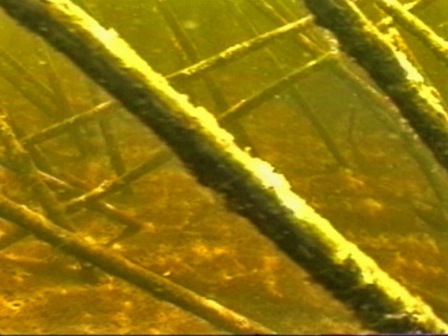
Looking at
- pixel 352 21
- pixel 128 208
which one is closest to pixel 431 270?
pixel 128 208

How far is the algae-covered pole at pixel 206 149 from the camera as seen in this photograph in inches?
57.2

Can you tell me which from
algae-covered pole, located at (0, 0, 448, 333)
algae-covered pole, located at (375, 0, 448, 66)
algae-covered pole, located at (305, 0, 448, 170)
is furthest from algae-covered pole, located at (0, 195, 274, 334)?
algae-covered pole, located at (375, 0, 448, 66)

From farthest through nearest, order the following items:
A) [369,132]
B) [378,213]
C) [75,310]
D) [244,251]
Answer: [369,132] → [378,213] → [244,251] → [75,310]

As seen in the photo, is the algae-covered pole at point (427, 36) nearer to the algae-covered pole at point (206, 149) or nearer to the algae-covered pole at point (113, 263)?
the algae-covered pole at point (113, 263)

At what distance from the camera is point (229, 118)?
3.82 meters

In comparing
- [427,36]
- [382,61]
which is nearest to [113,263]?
[382,61]

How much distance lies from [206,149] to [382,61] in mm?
550

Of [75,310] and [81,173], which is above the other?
[81,173]

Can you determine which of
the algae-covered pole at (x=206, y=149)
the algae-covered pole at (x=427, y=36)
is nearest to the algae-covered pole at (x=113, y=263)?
the algae-covered pole at (x=206, y=149)

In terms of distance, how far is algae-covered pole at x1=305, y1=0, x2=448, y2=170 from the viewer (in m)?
1.77

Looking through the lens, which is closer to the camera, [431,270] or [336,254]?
[336,254]

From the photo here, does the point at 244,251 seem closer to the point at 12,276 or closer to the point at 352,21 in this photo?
the point at 12,276

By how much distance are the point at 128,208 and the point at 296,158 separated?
1.63 meters

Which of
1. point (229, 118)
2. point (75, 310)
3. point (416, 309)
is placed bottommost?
point (416, 309)
